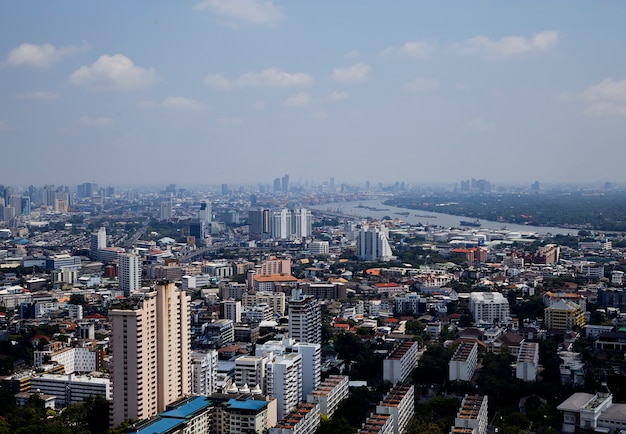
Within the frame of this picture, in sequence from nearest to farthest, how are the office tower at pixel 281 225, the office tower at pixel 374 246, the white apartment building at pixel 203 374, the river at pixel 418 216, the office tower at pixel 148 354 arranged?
the office tower at pixel 148 354 < the white apartment building at pixel 203 374 < the office tower at pixel 374 246 < the office tower at pixel 281 225 < the river at pixel 418 216

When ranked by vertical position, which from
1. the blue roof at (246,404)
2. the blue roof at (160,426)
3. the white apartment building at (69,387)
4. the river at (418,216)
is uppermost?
the river at (418,216)

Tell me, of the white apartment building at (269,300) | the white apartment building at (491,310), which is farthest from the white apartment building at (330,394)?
the white apartment building at (269,300)

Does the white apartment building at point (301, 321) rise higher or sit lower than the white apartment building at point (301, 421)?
higher

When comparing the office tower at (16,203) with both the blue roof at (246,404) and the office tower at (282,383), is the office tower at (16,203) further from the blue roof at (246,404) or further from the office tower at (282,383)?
the blue roof at (246,404)

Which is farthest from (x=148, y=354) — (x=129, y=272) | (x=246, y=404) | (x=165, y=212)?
(x=165, y=212)

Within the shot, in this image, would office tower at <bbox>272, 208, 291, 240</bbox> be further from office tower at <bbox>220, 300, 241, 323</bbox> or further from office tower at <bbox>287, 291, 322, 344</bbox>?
office tower at <bbox>287, 291, 322, 344</bbox>

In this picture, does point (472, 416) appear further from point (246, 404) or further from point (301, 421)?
point (246, 404)

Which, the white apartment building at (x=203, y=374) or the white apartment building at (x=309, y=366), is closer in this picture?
the white apartment building at (x=203, y=374)

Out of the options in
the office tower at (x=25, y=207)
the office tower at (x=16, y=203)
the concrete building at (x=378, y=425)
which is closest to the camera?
the concrete building at (x=378, y=425)
